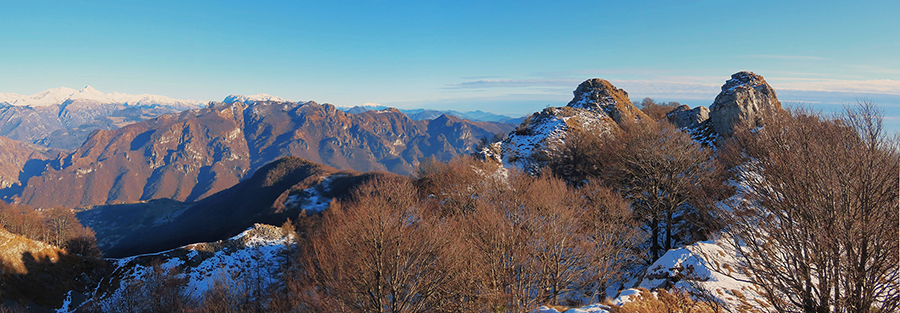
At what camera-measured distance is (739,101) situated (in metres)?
47.2

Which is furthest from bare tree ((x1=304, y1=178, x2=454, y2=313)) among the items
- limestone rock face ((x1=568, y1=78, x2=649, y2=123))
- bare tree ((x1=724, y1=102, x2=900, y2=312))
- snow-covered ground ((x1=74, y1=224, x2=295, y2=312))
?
limestone rock face ((x1=568, y1=78, x2=649, y2=123))

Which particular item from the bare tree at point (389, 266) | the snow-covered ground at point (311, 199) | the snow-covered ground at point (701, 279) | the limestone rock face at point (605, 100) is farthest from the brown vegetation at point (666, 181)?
the snow-covered ground at point (311, 199)

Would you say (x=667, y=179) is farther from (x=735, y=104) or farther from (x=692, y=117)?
(x=692, y=117)

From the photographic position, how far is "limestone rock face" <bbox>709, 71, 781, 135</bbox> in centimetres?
4694

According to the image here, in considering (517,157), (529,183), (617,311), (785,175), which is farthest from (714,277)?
(517,157)

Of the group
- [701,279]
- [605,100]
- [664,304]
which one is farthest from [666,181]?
[605,100]

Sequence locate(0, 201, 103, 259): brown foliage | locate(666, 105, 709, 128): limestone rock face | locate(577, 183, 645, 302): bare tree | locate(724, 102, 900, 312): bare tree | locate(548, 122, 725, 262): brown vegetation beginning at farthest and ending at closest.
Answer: locate(0, 201, 103, 259): brown foliage → locate(666, 105, 709, 128): limestone rock face → locate(548, 122, 725, 262): brown vegetation → locate(577, 183, 645, 302): bare tree → locate(724, 102, 900, 312): bare tree

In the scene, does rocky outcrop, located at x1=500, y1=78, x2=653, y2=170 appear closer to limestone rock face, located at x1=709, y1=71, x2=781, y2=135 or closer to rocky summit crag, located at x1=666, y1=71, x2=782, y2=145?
rocky summit crag, located at x1=666, y1=71, x2=782, y2=145

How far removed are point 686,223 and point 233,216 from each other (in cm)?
21361

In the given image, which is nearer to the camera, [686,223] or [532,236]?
[532,236]

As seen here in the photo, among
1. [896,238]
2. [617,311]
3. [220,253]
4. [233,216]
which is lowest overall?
[233,216]

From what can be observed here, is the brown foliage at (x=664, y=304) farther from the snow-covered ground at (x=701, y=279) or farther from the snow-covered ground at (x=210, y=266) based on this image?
the snow-covered ground at (x=210, y=266)

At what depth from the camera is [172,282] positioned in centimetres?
4297

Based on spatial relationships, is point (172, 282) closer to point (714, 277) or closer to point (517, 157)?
point (517, 157)
